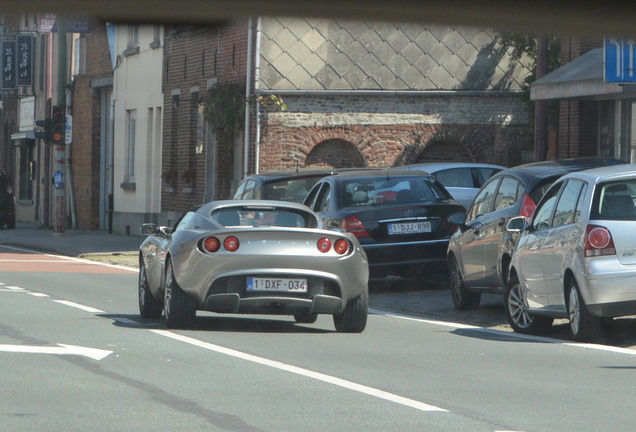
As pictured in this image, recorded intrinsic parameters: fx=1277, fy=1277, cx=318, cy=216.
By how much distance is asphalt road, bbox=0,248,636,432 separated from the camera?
6676 mm

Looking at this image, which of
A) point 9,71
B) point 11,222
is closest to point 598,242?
point 11,222

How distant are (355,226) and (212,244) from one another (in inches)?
203

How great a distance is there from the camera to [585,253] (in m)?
10.6

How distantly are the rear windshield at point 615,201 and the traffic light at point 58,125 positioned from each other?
23.7 m

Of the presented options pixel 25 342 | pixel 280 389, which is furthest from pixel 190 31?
pixel 25 342

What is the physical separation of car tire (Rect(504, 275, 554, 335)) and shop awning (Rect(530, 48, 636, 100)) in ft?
21.6

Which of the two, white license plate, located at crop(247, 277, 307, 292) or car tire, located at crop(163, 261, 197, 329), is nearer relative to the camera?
white license plate, located at crop(247, 277, 307, 292)

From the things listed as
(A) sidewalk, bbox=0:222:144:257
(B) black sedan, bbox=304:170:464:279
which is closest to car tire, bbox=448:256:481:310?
(B) black sedan, bbox=304:170:464:279

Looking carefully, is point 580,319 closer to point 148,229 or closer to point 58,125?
point 148,229

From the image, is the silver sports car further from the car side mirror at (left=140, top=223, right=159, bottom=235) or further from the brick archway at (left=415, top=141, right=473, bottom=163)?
the brick archway at (left=415, top=141, right=473, bottom=163)

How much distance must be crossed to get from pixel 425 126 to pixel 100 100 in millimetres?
15378

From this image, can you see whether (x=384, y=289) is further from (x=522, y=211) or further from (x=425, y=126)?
(x=425, y=126)

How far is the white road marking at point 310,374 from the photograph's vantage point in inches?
290

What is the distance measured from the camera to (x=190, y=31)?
1.32 m
